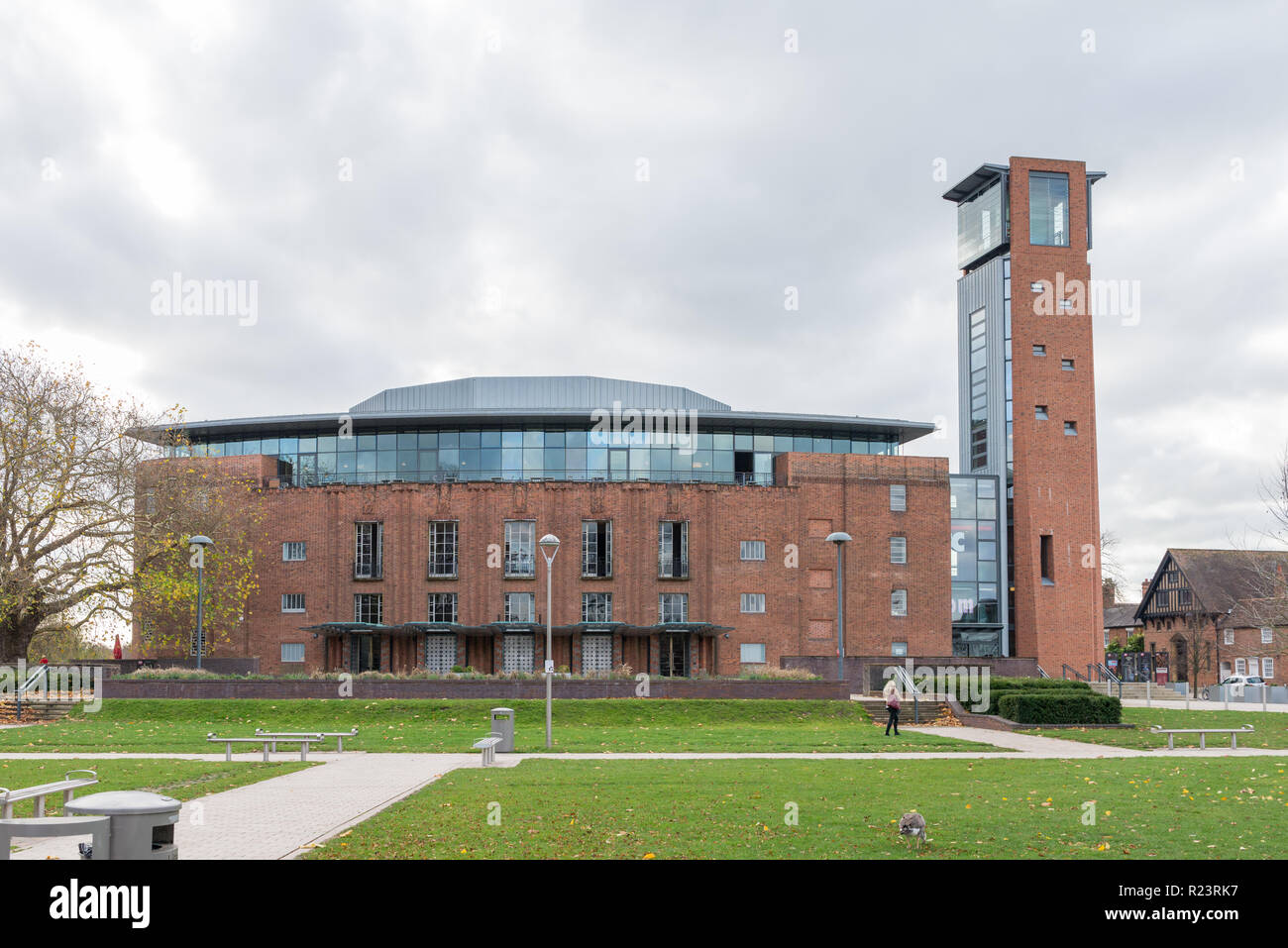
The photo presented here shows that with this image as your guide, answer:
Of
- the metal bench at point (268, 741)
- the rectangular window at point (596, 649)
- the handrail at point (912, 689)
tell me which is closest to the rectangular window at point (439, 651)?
the rectangular window at point (596, 649)

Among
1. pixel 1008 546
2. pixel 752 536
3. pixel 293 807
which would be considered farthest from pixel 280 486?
pixel 293 807

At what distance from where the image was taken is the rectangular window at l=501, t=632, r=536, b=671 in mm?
54322

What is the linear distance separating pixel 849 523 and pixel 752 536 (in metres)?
4.80

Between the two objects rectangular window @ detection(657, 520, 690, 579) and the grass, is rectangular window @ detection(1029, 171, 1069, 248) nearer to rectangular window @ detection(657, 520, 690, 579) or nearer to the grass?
rectangular window @ detection(657, 520, 690, 579)

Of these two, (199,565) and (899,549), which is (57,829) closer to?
(199,565)

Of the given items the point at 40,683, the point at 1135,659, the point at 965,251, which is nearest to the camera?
the point at 40,683

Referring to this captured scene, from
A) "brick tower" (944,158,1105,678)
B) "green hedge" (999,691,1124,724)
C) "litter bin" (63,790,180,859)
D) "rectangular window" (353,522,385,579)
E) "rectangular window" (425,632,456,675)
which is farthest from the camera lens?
"brick tower" (944,158,1105,678)

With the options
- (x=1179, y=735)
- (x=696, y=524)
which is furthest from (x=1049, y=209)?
(x=1179, y=735)

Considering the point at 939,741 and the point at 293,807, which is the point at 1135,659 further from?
the point at 293,807

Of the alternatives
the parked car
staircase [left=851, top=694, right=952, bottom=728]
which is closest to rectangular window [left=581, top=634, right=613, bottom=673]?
staircase [left=851, top=694, right=952, bottom=728]

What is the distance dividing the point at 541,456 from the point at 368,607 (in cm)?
1122

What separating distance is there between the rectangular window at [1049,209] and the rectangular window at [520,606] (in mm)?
32626

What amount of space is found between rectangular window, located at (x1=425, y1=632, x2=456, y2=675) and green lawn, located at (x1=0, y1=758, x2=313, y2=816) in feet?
106

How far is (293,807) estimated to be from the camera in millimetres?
14734
